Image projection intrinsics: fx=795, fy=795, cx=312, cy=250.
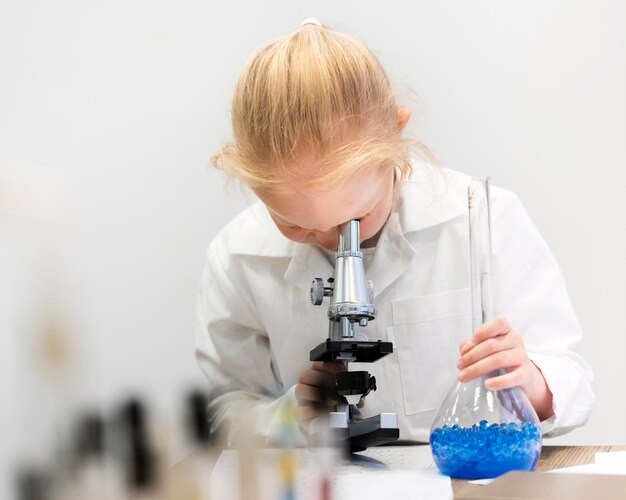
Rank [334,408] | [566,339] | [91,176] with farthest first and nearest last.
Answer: [566,339] → [334,408] → [91,176]

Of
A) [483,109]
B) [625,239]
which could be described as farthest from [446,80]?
[625,239]

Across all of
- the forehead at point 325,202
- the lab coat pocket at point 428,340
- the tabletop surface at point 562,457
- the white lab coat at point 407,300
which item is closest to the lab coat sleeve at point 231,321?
the white lab coat at point 407,300

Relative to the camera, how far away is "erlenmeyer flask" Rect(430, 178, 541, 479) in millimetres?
630

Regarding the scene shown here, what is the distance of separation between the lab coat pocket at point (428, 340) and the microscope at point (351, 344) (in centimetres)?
28

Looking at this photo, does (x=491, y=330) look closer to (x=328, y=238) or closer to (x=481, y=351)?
(x=481, y=351)

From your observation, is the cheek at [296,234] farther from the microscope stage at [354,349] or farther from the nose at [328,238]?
the microscope stage at [354,349]

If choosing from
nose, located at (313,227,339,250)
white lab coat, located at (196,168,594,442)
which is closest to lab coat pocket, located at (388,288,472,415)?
white lab coat, located at (196,168,594,442)

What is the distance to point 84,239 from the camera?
0.15 metres

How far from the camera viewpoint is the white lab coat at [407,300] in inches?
40.1

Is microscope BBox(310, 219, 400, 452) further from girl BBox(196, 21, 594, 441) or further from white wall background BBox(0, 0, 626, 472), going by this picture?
white wall background BBox(0, 0, 626, 472)

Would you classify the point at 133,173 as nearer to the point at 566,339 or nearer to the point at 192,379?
the point at 192,379

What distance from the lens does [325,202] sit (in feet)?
2.63

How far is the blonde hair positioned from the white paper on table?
0.28 meters

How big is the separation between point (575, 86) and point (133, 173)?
4.16ft
